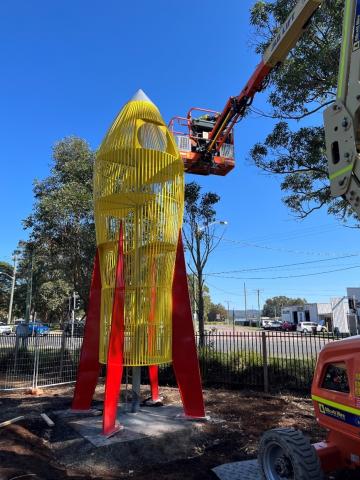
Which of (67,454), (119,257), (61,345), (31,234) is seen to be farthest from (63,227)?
(67,454)

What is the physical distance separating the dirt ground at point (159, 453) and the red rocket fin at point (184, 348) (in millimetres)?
565

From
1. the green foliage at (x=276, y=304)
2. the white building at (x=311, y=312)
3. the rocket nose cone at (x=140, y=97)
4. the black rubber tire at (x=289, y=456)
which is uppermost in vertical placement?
the green foliage at (x=276, y=304)

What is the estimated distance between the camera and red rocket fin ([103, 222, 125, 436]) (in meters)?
7.43

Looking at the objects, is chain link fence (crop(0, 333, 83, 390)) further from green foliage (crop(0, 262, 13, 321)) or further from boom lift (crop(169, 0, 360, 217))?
green foliage (crop(0, 262, 13, 321))

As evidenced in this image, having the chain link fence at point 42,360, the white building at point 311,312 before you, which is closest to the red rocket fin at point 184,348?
the chain link fence at point 42,360

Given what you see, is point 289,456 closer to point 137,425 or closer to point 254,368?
point 137,425

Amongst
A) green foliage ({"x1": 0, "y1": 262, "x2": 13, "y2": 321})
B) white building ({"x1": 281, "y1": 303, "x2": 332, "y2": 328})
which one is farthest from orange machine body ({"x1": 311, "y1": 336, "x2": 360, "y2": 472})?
green foliage ({"x1": 0, "y1": 262, "x2": 13, "y2": 321})

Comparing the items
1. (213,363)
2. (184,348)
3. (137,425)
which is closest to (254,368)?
(213,363)

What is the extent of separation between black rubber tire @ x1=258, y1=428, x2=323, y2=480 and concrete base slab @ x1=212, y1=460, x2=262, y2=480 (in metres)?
0.84

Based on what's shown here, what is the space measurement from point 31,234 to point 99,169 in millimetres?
8847

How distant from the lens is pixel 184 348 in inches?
335

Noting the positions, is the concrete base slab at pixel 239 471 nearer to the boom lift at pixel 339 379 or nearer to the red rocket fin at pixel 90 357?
the boom lift at pixel 339 379

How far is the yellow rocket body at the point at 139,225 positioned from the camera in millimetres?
8211

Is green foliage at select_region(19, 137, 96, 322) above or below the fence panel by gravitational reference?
above
